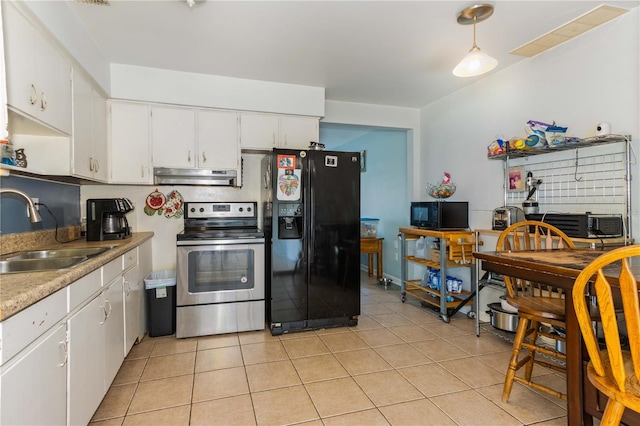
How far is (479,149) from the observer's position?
335 cm

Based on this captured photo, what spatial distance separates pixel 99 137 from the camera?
2.69 m

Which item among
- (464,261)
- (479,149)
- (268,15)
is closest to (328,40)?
(268,15)

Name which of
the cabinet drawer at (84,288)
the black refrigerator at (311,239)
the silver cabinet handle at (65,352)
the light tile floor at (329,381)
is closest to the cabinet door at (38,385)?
the silver cabinet handle at (65,352)

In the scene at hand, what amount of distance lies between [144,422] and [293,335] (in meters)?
1.38

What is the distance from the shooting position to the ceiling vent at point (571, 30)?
2119 mm

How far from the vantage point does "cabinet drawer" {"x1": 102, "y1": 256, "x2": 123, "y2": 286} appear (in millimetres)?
1805

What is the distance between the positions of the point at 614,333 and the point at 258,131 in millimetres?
3006

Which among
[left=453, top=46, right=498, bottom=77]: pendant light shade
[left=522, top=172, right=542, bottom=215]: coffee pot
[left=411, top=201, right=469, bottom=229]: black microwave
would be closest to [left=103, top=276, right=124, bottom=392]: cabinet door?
[left=453, top=46, right=498, bottom=77]: pendant light shade

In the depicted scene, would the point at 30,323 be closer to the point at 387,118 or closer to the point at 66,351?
the point at 66,351

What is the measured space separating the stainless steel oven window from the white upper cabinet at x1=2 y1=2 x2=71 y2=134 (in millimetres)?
1344

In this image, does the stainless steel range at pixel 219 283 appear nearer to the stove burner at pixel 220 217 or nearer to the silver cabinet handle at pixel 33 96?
the stove burner at pixel 220 217

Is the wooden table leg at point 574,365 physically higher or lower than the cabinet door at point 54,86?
lower

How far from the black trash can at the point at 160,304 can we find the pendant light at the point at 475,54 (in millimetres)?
2894

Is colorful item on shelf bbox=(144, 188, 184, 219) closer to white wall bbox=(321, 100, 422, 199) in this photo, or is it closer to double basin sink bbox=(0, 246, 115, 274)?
double basin sink bbox=(0, 246, 115, 274)
